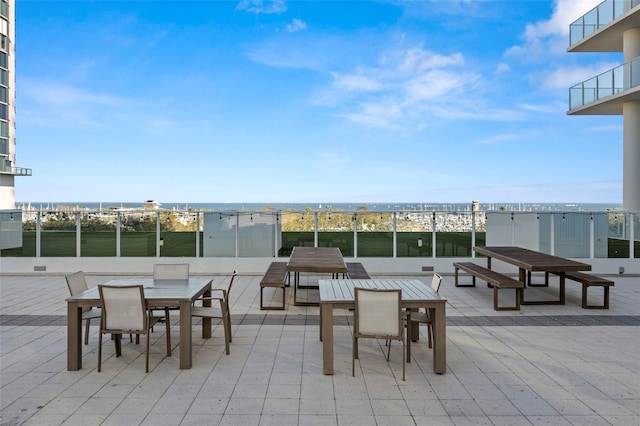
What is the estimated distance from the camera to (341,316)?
672 centimetres

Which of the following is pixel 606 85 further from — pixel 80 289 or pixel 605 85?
pixel 80 289

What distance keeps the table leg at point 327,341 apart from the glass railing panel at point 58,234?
30.0 feet

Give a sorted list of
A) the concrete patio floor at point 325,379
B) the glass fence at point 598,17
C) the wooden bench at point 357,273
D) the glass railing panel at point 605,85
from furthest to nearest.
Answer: the glass railing panel at point 605,85, the glass fence at point 598,17, the wooden bench at point 357,273, the concrete patio floor at point 325,379

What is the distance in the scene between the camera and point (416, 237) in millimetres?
10977

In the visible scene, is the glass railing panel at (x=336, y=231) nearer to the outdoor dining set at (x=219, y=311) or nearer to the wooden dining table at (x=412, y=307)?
the outdoor dining set at (x=219, y=311)

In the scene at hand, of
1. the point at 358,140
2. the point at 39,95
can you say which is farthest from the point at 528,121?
the point at 39,95

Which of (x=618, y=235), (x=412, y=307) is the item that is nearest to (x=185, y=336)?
(x=412, y=307)

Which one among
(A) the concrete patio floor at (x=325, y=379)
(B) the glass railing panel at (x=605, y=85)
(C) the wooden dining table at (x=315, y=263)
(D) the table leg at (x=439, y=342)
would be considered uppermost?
(B) the glass railing panel at (x=605, y=85)

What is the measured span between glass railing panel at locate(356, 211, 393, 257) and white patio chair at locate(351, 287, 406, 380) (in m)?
6.77

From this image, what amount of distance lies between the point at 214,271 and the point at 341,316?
5.04 meters

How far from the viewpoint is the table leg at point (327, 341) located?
4184 mm

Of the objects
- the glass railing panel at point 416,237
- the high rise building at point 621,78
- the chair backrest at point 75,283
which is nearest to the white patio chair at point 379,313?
the chair backrest at point 75,283

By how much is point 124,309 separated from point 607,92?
56.4ft

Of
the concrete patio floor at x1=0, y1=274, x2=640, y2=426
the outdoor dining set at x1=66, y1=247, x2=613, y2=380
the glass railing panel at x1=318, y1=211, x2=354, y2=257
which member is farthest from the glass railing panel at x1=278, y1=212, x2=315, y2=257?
the outdoor dining set at x1=66, y1=247, x2=613, y2=380
